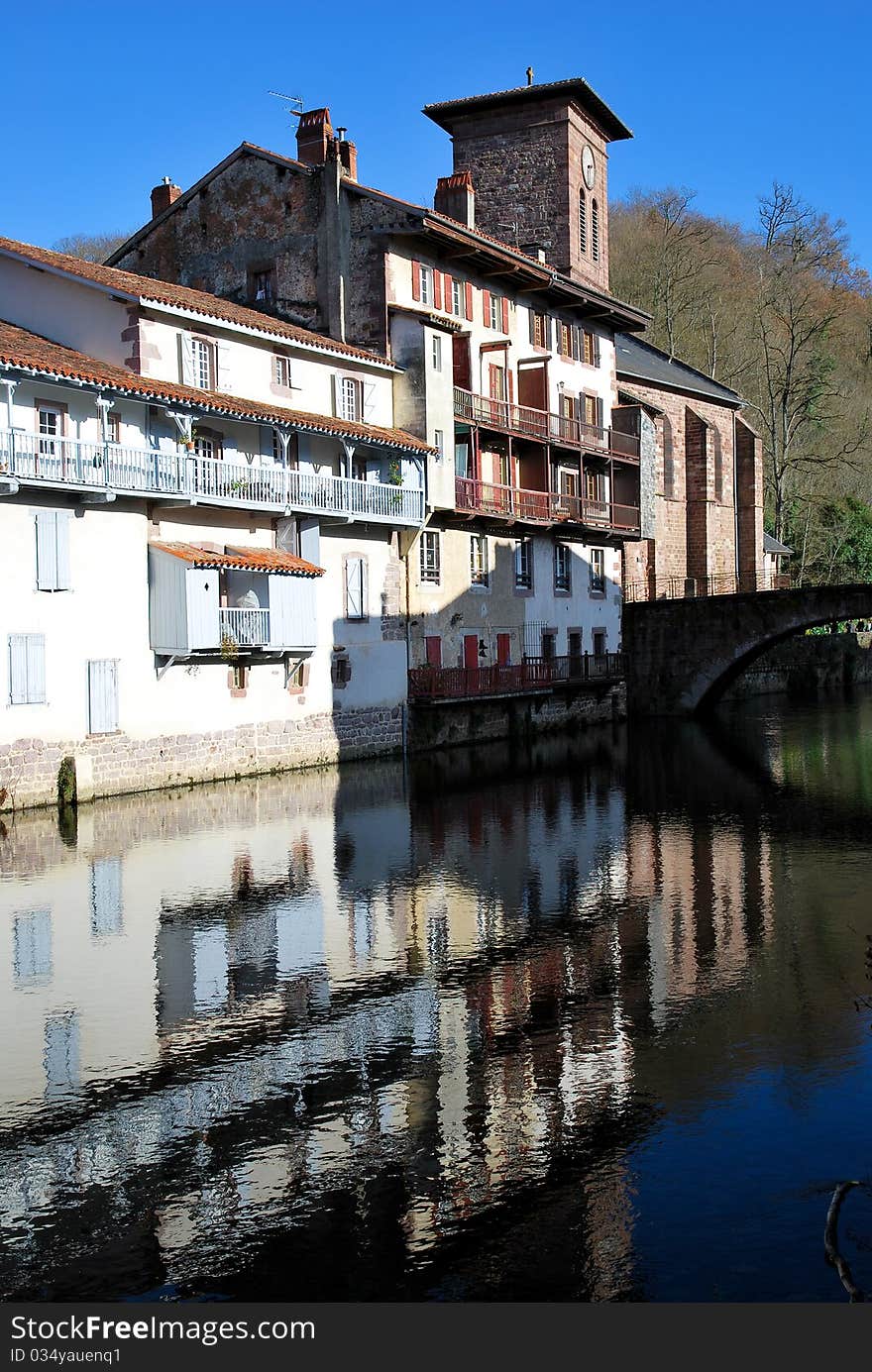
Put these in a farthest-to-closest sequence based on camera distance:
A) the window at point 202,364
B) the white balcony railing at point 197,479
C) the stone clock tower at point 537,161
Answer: the stone clock tower at point 537,161
the window at point 202,364
the white balcony railing at point 197,479

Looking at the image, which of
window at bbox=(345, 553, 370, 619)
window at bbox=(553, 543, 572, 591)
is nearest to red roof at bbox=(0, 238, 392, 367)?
window at bbox=(345, 553, 370, 619)

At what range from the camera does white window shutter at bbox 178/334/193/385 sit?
31578 millimetres

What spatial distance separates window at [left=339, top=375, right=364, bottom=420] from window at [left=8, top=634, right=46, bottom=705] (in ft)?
42.3

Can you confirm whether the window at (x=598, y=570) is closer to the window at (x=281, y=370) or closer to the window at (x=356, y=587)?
the window at (x=356, y=587)

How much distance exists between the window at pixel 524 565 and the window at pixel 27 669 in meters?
20.9

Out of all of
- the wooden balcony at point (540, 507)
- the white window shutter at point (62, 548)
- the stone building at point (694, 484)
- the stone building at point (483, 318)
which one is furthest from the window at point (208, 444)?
the stone building at point (694, 484)

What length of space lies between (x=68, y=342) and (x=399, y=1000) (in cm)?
2219

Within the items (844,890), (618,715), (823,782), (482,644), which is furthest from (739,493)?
(844,890)

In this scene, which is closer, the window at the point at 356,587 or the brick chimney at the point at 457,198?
the window at the point at 356,587

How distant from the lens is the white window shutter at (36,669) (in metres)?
26.6

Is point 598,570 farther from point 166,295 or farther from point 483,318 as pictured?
point 166,295
